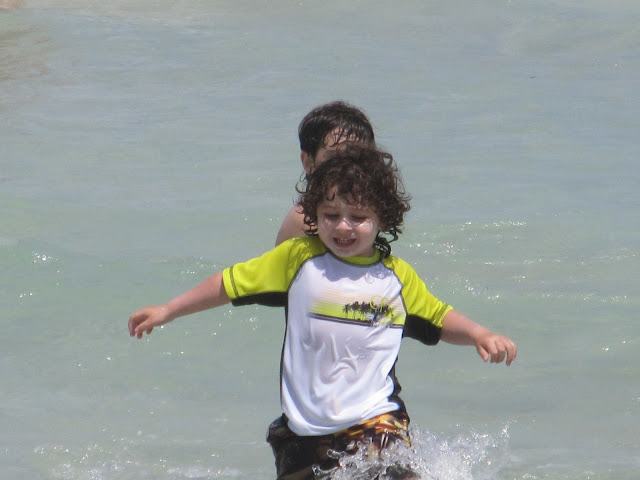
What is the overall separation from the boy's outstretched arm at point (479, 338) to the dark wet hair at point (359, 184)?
32 centimetres

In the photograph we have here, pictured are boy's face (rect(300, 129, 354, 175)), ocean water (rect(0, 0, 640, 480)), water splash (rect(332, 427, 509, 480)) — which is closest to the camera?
water splash (rect(332, 427, 509, 480))

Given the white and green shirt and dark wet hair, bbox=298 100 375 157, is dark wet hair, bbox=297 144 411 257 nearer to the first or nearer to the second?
the white and green shirt

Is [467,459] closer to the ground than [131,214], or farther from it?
farther from it

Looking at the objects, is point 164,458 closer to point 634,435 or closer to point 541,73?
point 634,435

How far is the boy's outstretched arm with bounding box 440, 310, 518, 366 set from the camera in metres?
2.74

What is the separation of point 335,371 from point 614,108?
272 inches

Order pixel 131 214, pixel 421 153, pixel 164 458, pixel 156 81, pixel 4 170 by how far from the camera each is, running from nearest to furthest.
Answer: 1. pixel 164 458
2. pixel 131 214
3. pixel 4 170
4. pixel 421 153
5. pixel 156 81

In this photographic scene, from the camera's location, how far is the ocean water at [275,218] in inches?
167

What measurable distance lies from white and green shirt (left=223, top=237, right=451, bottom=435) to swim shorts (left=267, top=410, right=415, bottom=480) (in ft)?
0.09

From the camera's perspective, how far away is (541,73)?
10281mm

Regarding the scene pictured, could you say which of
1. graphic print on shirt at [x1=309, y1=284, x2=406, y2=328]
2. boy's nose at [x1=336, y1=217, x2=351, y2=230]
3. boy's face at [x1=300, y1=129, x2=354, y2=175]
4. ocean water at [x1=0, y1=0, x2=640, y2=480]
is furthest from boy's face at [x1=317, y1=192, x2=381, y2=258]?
ocean water at [x1=0, y1=0, x2=640, y2=480]

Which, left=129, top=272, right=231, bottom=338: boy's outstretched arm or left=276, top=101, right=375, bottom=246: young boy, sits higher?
left=276, top=101, right=375, bottom=246: young boy

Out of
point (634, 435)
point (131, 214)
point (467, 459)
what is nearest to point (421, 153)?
point (131, 214)

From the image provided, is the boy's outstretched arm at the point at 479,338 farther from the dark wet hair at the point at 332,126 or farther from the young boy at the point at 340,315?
the dark wet hair at the point at 332,126
